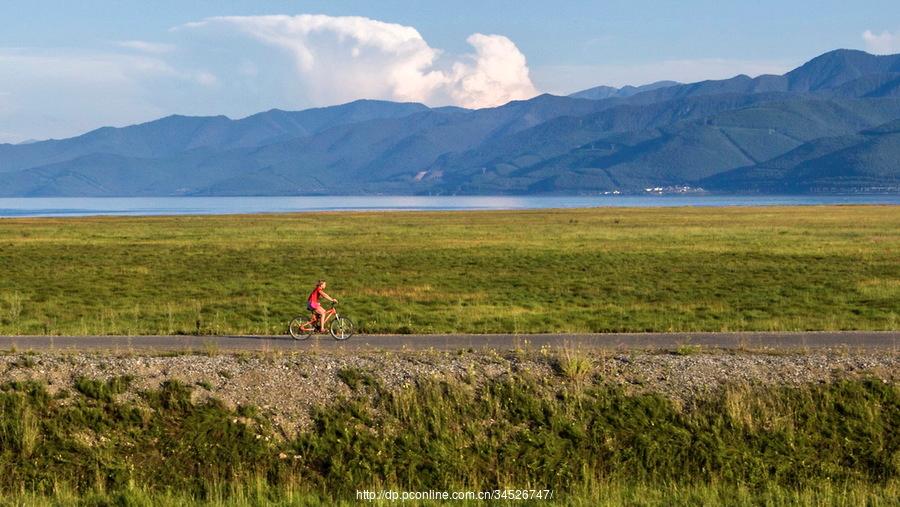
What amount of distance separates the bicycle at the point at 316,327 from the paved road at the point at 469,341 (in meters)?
0.22

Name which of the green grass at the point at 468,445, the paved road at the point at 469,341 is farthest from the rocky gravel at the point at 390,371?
the paved road at the point at 469,341

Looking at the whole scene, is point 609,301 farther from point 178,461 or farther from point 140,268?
point 140,268

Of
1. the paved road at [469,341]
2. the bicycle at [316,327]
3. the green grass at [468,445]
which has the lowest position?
the green grass at [468,445]

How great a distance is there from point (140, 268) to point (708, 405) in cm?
3920

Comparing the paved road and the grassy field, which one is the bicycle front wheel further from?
the grassy field

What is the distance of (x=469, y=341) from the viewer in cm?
2466

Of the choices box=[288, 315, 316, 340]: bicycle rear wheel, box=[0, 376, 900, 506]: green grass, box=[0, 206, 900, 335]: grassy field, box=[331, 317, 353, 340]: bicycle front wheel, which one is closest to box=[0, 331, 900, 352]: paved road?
box=[331, 317, 353, 340]: bicycle front wheel

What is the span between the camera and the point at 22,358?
19.5 metres

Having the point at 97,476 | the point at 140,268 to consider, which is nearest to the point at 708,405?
the point at 97,476

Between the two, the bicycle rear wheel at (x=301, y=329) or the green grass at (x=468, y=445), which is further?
the bicycle rear wheel at (x=301, y=329)

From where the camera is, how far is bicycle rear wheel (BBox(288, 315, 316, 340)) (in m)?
25.7

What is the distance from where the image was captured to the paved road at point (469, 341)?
2348cm

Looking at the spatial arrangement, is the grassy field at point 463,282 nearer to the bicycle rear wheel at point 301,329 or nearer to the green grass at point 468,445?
the bicycle rear wheel at point 301,329

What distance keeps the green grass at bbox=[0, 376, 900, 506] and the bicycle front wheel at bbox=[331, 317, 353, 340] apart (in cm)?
679
